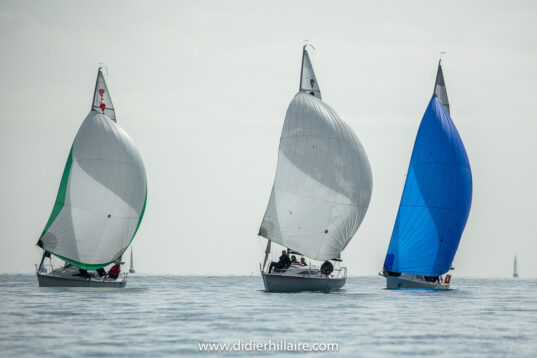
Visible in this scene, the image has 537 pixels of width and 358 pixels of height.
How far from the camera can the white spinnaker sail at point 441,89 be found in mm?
58906

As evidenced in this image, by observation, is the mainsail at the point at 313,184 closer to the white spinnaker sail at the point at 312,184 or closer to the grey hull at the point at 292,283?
the white spinnaker sail at the point at 312,184

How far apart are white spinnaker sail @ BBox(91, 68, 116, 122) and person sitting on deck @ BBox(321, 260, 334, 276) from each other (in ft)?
58.7

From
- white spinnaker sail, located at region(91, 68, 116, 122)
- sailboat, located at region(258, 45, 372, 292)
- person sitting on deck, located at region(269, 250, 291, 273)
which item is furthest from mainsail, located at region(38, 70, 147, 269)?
person sitting on deck, located at region(269, 250, 291, 273)

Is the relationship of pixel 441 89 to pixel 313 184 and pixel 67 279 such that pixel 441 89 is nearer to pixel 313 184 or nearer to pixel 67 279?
pixel 313 184

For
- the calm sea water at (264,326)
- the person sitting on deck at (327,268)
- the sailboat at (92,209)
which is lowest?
the calm sea water at (264,326)

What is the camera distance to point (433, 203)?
55062mm

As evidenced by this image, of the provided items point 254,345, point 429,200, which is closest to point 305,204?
point 429,200

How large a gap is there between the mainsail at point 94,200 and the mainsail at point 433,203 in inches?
712

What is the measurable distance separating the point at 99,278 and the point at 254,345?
28.2 meters

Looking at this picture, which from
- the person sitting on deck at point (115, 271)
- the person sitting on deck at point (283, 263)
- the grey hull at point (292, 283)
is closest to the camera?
the grey hull at point (292, 283)

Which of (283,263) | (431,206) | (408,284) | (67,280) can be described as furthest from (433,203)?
(67,280)

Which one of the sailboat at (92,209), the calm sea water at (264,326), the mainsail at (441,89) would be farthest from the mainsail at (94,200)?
the mainsail at (441,89)

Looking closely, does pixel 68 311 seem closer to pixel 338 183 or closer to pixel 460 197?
pixel 338 183

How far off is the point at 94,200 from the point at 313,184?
14.1 meters
